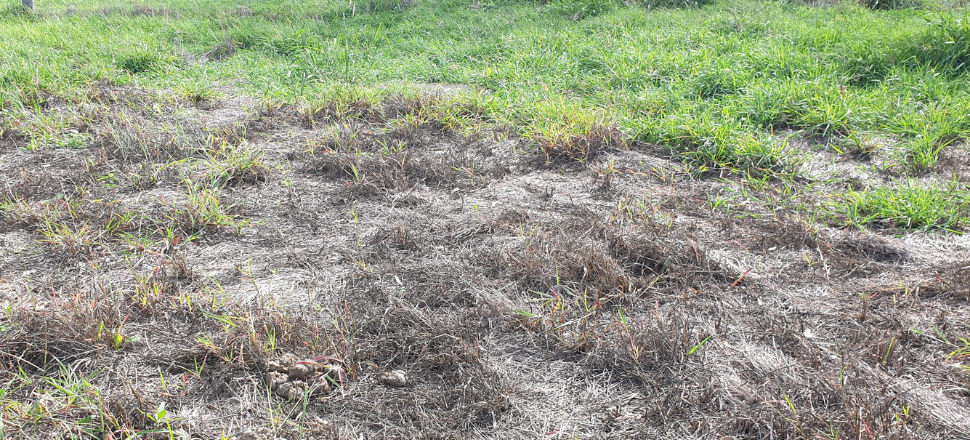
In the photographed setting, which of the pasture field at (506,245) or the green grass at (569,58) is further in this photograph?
the green grass at (569,58)

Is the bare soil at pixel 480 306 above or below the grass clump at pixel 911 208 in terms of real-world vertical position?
below

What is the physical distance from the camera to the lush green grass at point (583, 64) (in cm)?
386

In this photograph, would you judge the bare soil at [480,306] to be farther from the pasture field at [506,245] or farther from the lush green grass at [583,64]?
the lush green grass at [583,64]

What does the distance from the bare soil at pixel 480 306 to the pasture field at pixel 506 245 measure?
0.01 metres

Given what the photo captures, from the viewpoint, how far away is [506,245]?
2.88 meters

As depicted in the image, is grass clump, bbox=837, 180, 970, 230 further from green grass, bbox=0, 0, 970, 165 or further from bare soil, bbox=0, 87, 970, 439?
green grass, bbox=0, 0, 970, 165

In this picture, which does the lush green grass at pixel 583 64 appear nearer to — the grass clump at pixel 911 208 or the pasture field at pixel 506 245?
the pasture field at pixel 506 245

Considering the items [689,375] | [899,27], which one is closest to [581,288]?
[689,375]

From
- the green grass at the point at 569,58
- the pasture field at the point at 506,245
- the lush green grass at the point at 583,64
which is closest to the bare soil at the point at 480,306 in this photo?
the pasture field at the point at 506,245

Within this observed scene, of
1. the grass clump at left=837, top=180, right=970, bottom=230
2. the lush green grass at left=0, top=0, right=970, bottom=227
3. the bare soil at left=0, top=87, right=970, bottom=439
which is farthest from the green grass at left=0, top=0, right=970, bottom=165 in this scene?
the bare soil at left=0, top=87, right=970, bottom=439

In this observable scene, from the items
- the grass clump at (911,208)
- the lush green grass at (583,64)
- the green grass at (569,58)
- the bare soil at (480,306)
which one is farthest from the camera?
the green grass at (569,58)

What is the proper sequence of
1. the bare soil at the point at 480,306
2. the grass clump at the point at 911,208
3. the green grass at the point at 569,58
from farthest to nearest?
the green grass at the point at 569,58, the grass clump at the point at 911,208, the bare soil at the point at 480,306

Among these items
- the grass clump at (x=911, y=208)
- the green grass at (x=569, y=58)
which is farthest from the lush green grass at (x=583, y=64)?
the grass clump at (x=911, y=208)

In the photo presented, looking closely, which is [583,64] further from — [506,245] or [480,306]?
[480,306]
